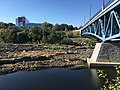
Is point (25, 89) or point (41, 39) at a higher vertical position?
point (41, 39)

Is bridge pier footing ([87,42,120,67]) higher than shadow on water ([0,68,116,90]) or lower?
higher

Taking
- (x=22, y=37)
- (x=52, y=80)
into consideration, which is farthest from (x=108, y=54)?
(x=22, y=37)

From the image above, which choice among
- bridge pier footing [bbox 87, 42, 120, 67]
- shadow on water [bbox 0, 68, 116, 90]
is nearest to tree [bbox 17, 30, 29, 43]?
shadow on water [bbox 0, 68, 116, 90]

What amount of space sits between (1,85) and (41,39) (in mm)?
68557

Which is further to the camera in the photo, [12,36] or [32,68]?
[12,36]

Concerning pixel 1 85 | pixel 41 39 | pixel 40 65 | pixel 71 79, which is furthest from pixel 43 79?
pixel 41 39

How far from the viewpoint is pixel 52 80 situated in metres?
32.3

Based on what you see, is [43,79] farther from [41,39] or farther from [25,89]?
[41,39]

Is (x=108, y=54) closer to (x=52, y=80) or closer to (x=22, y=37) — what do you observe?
(x=52, y=80)

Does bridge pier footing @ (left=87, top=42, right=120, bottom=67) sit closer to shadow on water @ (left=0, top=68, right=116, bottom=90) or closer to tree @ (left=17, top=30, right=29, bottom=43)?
shadow on water @ (left=0, top=68, right=116, bottom=90)

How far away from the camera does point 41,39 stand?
97875mm

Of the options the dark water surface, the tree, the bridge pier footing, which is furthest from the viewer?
the tree

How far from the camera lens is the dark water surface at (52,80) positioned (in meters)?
28.5

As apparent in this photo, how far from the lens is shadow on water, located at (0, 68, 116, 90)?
28469 mm
